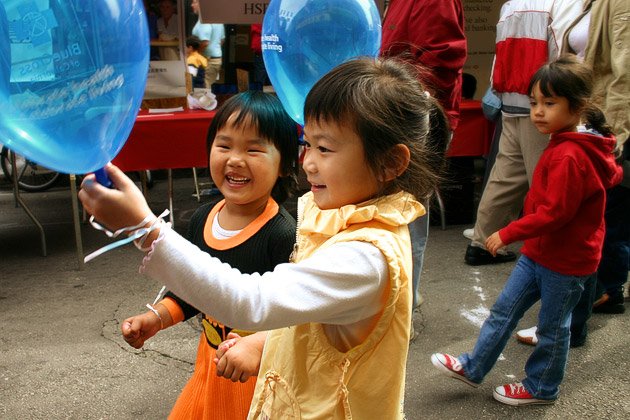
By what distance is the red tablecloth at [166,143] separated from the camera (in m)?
4.81

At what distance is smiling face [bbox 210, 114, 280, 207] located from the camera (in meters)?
1.89

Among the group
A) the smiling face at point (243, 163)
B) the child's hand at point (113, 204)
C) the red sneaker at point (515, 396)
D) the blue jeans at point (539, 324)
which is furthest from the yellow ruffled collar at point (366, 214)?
the red sneaker at point (515, 396)

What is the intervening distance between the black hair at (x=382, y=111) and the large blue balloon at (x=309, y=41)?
1.90 ft

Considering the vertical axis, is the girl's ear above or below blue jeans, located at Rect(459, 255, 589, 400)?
above

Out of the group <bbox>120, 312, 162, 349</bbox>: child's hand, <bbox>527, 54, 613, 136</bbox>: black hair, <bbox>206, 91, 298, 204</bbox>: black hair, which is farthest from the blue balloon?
<bbox>527, 54, 613, 136</bbox>: black hair

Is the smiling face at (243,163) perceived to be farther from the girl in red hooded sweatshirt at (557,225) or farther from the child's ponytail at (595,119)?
the child's ponytail at (595,119)

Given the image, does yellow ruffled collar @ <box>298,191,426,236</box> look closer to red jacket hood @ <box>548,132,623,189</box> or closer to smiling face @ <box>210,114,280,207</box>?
smiling face @ <box>210,114,280,207</box>

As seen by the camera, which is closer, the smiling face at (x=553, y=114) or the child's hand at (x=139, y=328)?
the child's hand at (x=139, y=328)

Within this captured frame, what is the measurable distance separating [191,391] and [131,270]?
299cm

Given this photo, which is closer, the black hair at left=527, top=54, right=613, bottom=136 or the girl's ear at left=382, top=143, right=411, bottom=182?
the girl's ear at left=382, top=143, right=411, bottom=182

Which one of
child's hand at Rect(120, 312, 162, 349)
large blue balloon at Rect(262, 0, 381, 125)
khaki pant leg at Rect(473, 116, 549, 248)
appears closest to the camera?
child's hand at Rect(120, 312, 162, 349)

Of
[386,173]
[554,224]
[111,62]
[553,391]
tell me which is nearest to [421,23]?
[554,224]

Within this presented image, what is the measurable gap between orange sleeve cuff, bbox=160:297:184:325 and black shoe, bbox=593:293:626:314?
289cm

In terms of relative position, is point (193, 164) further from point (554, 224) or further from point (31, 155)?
point (31, 155)
